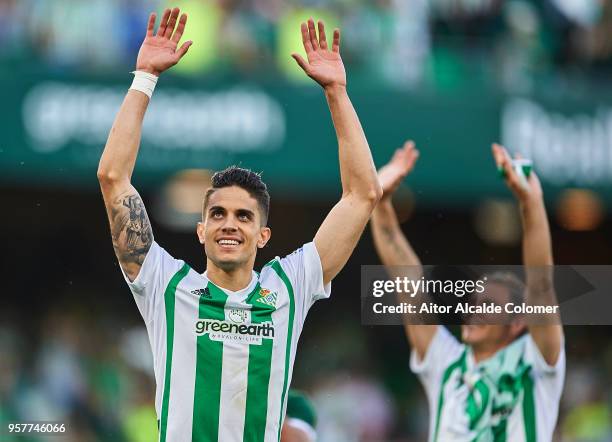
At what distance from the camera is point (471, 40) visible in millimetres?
11500

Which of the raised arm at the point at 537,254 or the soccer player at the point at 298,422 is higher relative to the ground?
the raised arm at the point at 537,254

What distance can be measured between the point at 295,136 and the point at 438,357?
180 inches

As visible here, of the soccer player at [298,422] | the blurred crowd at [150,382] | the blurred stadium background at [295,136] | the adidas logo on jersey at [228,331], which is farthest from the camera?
the blurred stadium background at [295,136]

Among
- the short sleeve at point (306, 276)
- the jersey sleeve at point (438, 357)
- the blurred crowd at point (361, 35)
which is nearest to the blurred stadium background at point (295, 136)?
the blurred crowd at point (361, 35)

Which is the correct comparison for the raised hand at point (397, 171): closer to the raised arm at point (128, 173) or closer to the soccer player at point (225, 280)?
the soccer player at point (225, 280)

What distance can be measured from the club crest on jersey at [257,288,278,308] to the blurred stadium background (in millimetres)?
4388

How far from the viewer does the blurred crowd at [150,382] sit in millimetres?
8516

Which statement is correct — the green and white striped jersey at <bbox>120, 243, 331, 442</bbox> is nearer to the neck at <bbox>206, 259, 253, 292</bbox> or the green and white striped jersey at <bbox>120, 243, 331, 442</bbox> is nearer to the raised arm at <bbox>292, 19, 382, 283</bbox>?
the neck at <bbox>206, 259, 253, 292</bbox>

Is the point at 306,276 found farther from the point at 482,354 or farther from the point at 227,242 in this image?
the point at 482,354

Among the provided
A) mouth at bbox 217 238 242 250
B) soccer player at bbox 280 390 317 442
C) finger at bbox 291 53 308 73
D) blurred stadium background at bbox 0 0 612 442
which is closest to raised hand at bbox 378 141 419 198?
soccer player at bbox 280 390 317 442

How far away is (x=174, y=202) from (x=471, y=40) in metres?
3.78

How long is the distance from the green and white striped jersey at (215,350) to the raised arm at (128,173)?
3.1 inches

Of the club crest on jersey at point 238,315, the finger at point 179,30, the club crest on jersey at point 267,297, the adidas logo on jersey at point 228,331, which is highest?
the finger at point 179,30

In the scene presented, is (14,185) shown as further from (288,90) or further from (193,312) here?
(193,312)
